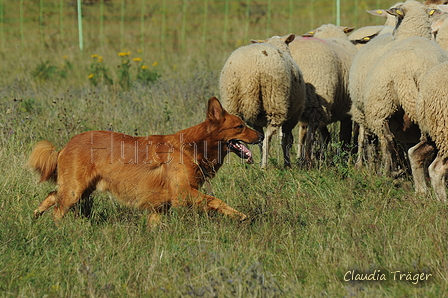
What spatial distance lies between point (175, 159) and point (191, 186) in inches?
10.3

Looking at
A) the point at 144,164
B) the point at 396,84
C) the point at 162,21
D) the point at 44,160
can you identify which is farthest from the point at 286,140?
the point at 162,21

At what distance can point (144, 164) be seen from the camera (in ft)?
15.3

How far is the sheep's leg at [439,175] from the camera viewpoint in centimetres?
522

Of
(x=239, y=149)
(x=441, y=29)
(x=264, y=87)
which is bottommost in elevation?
(x=239, y=149)

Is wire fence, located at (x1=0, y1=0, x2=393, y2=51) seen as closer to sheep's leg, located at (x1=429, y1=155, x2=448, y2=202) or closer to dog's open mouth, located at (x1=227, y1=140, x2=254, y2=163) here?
sheep's leg, located at (x1=429, y1=155, x2=448, y2=202)

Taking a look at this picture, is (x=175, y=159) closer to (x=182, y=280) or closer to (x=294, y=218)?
(x=294, y=218)

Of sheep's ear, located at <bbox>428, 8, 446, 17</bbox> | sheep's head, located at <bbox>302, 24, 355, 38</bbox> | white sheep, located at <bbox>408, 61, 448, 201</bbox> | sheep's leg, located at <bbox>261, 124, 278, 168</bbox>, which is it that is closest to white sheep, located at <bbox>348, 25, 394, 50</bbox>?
sheep's head, located at <bbox>302, 24, 355, 38</bbox>

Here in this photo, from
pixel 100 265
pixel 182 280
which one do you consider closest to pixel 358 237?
pixel 182 280

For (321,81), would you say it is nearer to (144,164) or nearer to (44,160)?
(144,164)

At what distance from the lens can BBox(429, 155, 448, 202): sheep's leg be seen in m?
5.22

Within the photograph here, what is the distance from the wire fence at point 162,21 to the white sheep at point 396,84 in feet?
33.5

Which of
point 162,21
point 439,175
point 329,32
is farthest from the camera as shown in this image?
point 162,21

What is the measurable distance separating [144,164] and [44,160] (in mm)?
860

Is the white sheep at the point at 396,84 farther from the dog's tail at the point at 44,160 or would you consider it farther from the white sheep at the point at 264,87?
the dog's tail at the point at 44,160
